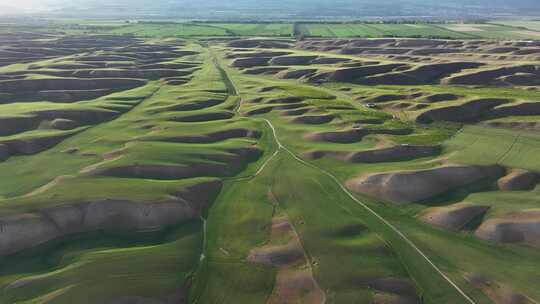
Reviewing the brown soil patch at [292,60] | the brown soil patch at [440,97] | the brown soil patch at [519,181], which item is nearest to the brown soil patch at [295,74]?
the brown soil patch at [292,60]

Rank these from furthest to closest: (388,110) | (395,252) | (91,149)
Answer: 1. (388,110)
2. (91,149)
3. (395,252)

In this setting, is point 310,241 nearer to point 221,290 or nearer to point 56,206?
point 221,290

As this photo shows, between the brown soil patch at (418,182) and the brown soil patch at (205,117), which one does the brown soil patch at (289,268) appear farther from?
the brown soil patch at (205,117)

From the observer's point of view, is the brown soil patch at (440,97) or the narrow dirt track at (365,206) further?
the brown soil patch at (440,97)

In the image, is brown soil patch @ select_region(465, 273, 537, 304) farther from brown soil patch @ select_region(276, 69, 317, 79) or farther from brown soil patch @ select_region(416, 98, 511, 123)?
brown soil patch @ select_region(276, 69, 317, 79)

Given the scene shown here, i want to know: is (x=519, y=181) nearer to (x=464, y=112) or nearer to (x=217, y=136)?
(x=464, y=112)

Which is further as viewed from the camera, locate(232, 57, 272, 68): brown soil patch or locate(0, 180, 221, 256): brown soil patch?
locate(232, 57, 272, 68): brown soil patch

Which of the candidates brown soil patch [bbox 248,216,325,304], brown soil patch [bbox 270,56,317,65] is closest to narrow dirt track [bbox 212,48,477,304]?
brown soil patch [bbox 248,216,325,304]

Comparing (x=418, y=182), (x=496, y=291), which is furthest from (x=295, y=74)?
(x=496, y=291)

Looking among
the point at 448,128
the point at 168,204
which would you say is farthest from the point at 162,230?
the point at 448,128
